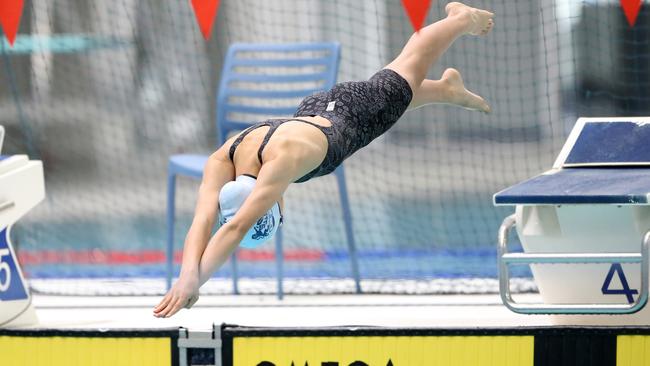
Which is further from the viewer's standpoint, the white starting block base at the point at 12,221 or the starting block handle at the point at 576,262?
the white starting block base at the point at 12,221

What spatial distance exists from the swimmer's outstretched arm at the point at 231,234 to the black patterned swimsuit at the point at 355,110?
0.33 m

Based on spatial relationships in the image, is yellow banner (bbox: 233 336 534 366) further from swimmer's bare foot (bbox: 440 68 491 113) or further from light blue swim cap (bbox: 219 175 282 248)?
swimmer's bare foot (bbox: 440 68 491 113)

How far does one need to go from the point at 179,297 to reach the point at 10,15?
72.8 inches

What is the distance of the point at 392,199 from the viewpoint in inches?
303

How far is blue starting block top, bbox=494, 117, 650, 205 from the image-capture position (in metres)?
3.17

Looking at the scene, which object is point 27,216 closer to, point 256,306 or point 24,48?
point 24,48

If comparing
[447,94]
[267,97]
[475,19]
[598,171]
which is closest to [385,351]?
[598,171]

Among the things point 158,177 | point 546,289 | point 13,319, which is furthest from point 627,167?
point 158,177

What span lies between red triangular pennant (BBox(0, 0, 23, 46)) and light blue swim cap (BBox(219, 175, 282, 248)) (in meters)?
1.56

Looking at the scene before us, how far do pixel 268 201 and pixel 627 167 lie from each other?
4.16 ft

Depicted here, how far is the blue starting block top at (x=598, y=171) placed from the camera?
10.4ft

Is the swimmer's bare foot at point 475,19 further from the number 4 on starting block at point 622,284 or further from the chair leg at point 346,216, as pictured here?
the number 4 on starting block at point 622,284

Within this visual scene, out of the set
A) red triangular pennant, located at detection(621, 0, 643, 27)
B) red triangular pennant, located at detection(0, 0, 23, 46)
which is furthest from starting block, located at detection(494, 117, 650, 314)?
red triangular pennant, located at detection(0, 0, 23, 46)

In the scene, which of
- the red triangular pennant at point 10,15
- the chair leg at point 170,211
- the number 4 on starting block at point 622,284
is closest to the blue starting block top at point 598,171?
the number 4 on starting block at point 622,284
